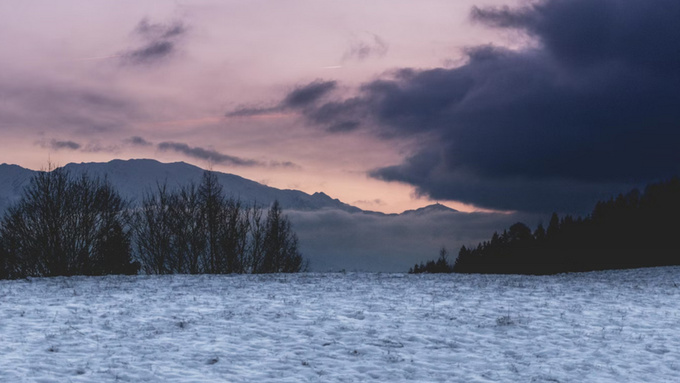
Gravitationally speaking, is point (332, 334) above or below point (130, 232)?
below

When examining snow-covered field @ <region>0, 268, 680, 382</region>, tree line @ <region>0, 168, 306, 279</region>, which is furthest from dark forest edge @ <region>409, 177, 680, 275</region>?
snow-covered field @ <region>0, 268, 680, 382</region>

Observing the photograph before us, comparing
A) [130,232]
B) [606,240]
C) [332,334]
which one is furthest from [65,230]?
[606,240]

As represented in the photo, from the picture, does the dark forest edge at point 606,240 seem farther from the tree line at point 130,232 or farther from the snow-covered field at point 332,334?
the snow-covered field at point 332,334

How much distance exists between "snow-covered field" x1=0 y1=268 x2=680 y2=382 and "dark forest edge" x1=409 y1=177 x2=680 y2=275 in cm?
5975

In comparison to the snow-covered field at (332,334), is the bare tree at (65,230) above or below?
above

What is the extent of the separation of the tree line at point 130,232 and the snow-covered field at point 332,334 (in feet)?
88.3

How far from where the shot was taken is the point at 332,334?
49.8ft

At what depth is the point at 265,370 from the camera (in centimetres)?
1220

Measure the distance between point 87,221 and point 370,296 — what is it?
36.9 metres

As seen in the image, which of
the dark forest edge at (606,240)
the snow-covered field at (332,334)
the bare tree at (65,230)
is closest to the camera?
the snow-covered field at (332,334)

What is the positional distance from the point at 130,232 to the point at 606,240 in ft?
224

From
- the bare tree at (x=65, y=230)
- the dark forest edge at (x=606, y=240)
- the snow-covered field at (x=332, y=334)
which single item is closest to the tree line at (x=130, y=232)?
the bare tree at (x=65, y=230)

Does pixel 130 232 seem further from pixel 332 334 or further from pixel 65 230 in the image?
pixel 332 334

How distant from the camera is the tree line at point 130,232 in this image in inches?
1946
